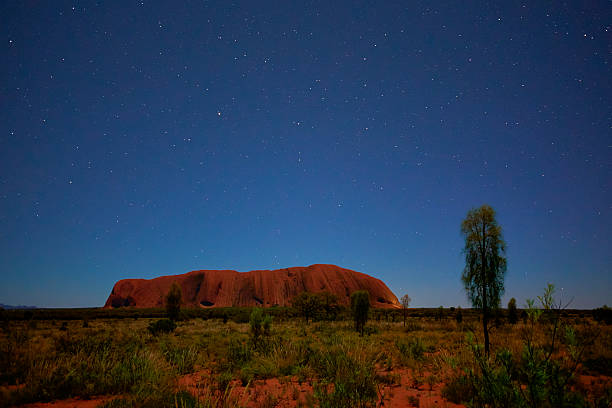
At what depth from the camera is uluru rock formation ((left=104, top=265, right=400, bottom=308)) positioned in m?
107

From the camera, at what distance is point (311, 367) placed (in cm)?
916

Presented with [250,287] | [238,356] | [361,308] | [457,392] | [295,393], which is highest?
[457,392]

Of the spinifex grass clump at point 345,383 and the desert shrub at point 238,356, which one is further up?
the spinifex grass clump at point 345,383

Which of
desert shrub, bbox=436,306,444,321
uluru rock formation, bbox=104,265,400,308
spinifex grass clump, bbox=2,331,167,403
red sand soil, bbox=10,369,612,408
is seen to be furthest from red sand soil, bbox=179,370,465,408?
uluru rock formation, bbox=104,265,400,308

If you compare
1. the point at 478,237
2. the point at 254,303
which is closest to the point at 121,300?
the point at 254,303

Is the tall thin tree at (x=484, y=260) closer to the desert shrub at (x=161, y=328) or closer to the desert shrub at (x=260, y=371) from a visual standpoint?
the desert shrub at (x=260, y=371)

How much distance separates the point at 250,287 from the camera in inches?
4360

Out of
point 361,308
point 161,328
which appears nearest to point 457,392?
point 361,308

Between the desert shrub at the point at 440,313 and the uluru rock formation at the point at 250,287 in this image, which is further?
the uluru rock formation at the point at 250,287

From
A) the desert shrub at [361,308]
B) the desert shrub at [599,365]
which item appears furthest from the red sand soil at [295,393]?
the desert shrub at [361,308]

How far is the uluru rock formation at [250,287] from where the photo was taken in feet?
350

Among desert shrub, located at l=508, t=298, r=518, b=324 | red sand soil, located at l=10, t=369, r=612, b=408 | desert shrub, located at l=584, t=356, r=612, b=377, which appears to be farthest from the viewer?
desert shrub, located at l=508, t=298, r=518, b=324

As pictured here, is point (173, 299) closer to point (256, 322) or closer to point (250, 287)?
point (256, 322)

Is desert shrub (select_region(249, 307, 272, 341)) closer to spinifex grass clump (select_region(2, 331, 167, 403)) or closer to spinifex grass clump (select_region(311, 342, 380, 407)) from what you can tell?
spinifex grass clump (select_region(311, 342, 380, 407))
